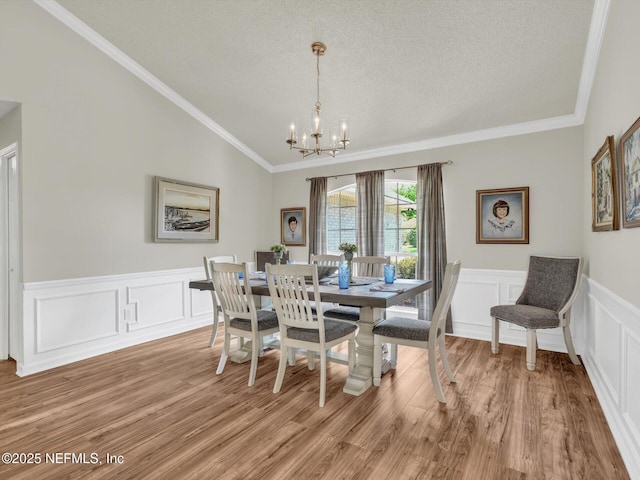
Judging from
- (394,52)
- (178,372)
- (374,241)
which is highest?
(394,52)

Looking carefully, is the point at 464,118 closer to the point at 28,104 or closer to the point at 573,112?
the point at 573,112

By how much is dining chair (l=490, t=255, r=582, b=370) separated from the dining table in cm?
99

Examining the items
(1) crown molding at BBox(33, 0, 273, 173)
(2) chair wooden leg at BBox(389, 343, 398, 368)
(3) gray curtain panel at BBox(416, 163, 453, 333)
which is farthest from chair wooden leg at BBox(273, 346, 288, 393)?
(1) crown molding at BBox(33, 0, 273, 173)

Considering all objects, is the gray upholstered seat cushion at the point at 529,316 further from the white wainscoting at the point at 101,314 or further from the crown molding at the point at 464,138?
the white wainscoting at the point at 101,314

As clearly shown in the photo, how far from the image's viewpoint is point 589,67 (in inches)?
121

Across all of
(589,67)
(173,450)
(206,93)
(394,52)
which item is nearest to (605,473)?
(173,450)

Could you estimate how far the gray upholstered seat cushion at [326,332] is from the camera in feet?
9.15

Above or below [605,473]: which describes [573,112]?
above

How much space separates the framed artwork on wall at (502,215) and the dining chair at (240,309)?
9.17 feet

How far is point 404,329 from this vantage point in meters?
2.85

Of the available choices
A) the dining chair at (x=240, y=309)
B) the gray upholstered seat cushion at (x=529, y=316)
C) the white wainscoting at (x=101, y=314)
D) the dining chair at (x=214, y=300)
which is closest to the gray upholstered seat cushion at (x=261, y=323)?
the dining chair at (x=240, y=309)

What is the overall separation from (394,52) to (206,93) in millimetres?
2424

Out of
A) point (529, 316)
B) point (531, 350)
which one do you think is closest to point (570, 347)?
point (531, 350)

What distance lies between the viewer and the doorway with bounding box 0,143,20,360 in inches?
143
